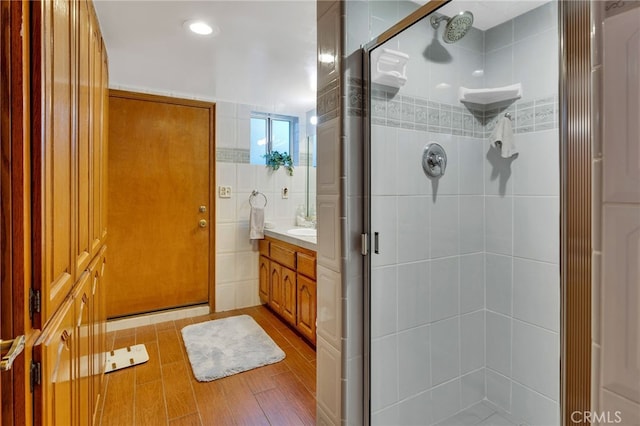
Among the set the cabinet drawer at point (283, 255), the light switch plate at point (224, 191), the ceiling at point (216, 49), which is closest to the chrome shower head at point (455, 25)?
the ceiling at point (216, 49)

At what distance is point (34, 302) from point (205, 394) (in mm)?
1589

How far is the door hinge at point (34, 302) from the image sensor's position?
63 cm

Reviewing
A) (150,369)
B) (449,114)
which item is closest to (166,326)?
(150,369)

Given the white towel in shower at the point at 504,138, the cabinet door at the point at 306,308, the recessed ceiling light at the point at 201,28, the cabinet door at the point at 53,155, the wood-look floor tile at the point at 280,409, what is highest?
the recessed ceiling light at the point at 201,28

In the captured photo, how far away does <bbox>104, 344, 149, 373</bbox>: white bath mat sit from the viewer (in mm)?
2231

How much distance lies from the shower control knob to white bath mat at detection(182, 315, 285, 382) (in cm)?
169

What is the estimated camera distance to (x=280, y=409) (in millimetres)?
1819

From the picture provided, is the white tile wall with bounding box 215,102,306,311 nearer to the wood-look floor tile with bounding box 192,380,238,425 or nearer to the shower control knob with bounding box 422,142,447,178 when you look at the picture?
the wood-look floor tile with bounding box 192,380,238,425

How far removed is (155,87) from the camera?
9.73ft

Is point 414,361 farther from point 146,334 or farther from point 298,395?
point 146,334

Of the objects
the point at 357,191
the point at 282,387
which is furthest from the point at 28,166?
the point at 282,387

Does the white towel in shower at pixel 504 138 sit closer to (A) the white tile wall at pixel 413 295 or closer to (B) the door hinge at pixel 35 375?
(A) the white tile wall at pixel 413 295

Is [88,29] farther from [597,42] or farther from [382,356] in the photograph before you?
[382,356]

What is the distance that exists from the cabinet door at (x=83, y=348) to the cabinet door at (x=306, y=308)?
4.59 feet
